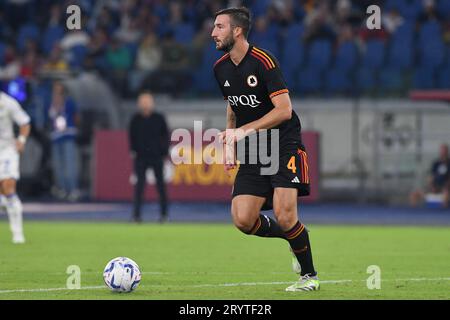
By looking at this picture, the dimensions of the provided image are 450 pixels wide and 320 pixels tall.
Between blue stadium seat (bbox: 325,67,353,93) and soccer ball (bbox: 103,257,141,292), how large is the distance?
17320 mm

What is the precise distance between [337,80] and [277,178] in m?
17.3

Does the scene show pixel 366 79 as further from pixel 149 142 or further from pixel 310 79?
pixel 149 142

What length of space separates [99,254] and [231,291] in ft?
15.2

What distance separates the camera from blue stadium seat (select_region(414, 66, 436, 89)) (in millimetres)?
26703

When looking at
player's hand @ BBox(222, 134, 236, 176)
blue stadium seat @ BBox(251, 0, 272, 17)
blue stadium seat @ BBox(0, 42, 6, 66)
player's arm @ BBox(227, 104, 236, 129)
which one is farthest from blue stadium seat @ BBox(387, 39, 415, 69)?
player's hand @ BBox(222, 134, 236, 176)

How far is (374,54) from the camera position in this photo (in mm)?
27688

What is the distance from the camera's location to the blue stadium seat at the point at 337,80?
27359 mm

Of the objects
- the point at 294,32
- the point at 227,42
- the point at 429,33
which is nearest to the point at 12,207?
the point at 227,42

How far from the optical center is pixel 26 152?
26.9 meters

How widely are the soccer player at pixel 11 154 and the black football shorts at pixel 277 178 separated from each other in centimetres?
634

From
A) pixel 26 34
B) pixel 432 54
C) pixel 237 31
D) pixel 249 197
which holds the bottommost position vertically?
pixel 249 197

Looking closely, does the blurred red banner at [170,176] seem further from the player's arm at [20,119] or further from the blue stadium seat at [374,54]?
the player's arm at [20,119]

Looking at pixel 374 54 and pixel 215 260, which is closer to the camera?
pixel 215 260

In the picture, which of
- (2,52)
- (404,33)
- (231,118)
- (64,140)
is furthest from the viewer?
(2,52)
